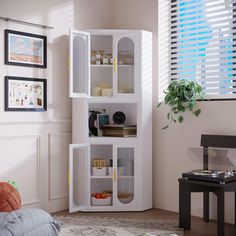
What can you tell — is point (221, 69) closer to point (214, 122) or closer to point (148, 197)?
point (214, 122)

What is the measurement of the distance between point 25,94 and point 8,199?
1.35 meters

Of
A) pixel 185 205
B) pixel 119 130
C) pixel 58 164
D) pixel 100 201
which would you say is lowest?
pixel 100 201

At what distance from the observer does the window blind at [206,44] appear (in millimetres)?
4094

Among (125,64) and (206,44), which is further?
(125,64)

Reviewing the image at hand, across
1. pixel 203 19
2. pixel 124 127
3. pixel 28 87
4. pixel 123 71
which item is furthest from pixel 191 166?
pixel 28 87

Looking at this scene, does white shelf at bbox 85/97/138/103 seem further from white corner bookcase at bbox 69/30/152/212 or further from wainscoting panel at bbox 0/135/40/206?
wainscoting panel at bbox 0/135/40/206

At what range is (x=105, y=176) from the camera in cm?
443

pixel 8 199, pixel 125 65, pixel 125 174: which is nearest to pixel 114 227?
pixel 125 174

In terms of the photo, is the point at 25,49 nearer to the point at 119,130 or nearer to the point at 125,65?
the point at 125,65

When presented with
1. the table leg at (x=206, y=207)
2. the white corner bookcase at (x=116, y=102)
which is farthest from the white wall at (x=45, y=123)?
the table leg at (x=206, y=207)

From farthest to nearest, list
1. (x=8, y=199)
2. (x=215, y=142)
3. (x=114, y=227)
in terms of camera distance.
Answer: (x=215, y=142) → (x=114, y=227) → (x=8, y=199)

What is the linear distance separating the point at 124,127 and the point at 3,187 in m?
1.65

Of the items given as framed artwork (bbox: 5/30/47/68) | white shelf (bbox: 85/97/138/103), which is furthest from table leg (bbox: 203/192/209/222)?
framed artwork (bbox: 5/30/47/68)

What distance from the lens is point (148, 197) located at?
4508 mm
